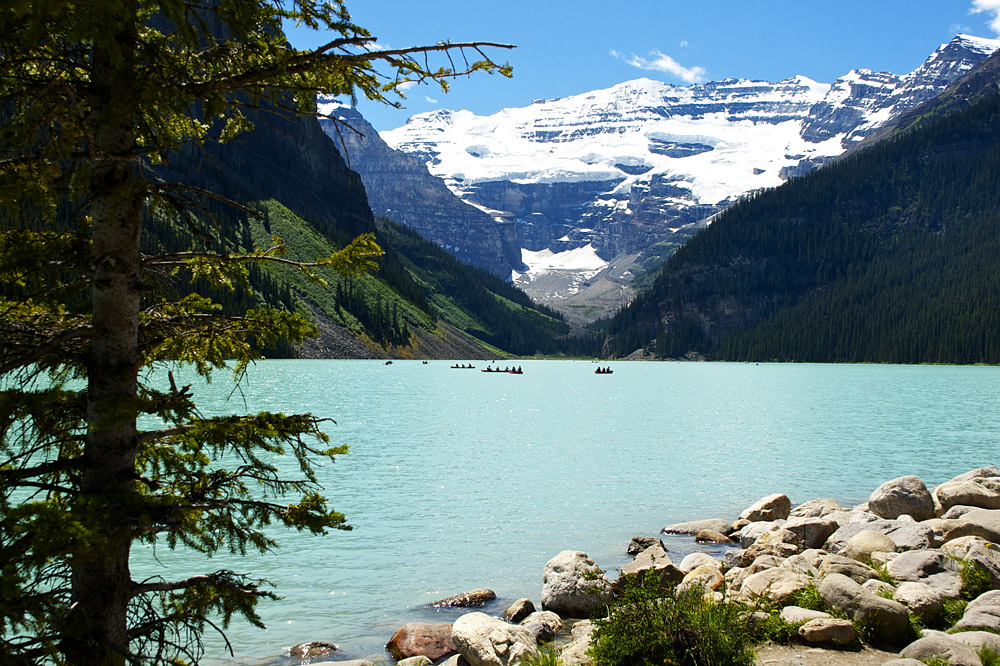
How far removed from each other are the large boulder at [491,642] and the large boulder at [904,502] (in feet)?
47.1

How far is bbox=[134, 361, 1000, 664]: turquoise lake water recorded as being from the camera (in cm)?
1778

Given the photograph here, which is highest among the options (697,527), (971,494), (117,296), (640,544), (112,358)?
(117,296)

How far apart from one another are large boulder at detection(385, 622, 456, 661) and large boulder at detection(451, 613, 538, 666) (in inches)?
39.6

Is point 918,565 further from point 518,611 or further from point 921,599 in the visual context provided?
point 518,611

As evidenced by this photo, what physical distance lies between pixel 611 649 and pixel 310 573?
12379 mm

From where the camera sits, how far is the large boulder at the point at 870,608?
10531 millimetres

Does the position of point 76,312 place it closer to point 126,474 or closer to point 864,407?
point 126,474

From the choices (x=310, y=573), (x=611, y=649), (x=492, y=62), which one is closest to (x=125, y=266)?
(x=492, y=62)

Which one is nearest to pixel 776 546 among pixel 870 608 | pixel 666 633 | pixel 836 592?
pixel 836 592

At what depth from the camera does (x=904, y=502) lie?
2092cm

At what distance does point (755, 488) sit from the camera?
109 feet

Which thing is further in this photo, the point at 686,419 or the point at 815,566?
the point at 686,419

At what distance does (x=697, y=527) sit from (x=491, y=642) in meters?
14.6

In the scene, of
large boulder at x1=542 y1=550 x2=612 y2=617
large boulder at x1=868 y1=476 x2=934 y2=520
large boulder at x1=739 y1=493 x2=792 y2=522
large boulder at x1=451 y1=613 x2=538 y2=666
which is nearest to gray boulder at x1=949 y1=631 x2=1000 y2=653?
large boulder at x1=451 y1=613 x2=538 y2=666
